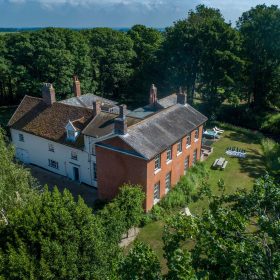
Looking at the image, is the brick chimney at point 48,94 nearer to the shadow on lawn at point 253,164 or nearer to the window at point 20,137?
the window at point 20,137

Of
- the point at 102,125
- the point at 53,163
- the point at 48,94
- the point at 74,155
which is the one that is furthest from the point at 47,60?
the point at 102,125

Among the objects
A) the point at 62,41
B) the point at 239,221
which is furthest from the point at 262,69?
the point at 239,221

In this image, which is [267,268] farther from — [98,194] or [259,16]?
[259,16]

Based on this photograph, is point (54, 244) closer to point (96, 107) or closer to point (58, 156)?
point (96, 107)

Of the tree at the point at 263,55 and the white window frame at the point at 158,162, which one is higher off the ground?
the tree at the point at 263,55

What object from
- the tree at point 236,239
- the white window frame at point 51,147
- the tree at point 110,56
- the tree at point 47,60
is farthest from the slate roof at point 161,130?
the tree at point 110,56

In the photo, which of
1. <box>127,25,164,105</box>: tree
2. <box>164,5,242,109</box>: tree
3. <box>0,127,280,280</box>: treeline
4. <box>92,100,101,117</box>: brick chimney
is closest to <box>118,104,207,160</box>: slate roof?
<box>0,127,280,280</box>: treeline
